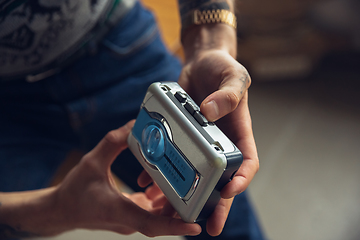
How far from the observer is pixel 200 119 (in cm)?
40

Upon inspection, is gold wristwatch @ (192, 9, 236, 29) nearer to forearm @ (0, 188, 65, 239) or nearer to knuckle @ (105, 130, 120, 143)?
knuckle @ (105, 130, 120, 143)

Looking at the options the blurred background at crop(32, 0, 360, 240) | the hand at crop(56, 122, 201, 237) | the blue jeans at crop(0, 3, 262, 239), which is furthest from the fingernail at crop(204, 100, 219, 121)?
the blurred background at crop(32, 0, 360, 240)

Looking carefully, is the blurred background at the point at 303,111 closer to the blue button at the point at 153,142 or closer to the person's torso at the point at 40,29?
the person's torso at the point at 40,29

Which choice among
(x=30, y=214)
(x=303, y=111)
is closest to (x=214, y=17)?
(x=30, y=214)

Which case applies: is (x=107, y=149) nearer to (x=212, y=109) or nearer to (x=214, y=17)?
(x=212, y=109)

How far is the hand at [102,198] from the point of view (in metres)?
0.45

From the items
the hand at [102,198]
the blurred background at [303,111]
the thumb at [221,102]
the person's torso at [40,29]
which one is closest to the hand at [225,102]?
the thumb at [221,102]

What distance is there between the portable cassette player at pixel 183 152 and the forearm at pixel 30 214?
7.9 inches

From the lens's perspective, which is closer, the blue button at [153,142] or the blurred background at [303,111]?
the blue button at [153,142]

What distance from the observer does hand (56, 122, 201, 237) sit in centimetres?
45

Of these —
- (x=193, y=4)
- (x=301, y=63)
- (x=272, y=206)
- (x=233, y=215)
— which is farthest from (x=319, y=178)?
(x=193, y=4)

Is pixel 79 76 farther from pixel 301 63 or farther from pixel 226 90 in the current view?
pixel 301 63

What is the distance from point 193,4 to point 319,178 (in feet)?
3.33

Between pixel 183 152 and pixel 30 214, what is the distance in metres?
0.33
